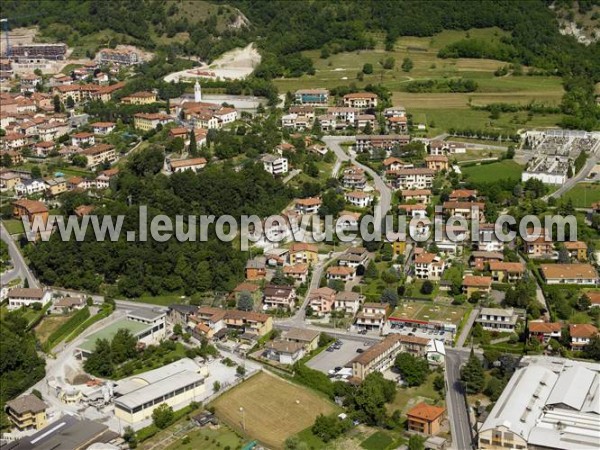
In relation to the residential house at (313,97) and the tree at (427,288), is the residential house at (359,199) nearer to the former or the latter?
the tree at (427,288)

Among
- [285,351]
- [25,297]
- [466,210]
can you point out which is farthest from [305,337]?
[466,210]

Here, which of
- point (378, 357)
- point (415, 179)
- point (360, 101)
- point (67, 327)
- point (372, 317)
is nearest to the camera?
point (378, 357)

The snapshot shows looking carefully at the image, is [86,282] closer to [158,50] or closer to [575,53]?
[158,50]

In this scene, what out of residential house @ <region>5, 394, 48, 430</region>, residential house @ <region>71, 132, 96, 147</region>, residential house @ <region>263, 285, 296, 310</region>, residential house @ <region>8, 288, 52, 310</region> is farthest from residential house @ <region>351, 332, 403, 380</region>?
residential house @ <region>71, 132, 96, 147</region>

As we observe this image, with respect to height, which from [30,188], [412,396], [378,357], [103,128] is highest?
[103,128]

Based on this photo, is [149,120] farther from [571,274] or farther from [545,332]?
[545,332]

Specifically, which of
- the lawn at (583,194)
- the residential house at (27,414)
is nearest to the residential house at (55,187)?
the residential house at (27,414)

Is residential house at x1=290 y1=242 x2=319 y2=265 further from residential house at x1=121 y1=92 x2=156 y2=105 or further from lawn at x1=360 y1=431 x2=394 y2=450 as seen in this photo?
residential house at x1=121 y1=92 x2=156 y2=105
